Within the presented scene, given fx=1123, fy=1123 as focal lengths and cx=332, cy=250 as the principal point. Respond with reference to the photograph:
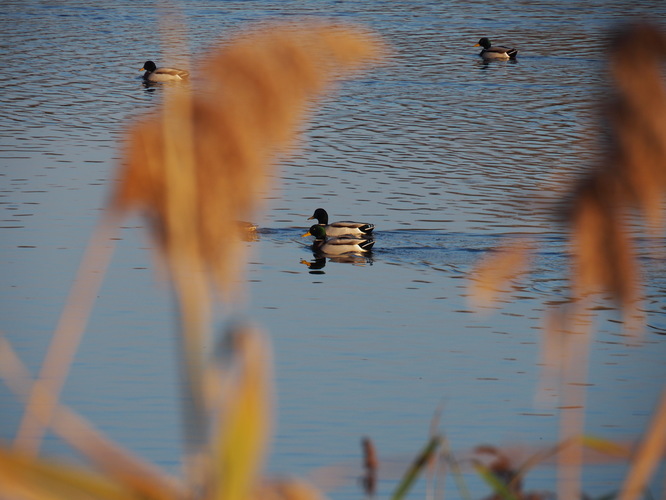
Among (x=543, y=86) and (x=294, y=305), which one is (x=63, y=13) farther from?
(x=294, y=305)

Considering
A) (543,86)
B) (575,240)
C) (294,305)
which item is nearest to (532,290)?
(294,305)

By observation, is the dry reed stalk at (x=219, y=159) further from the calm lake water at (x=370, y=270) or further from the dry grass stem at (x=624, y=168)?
the dry grass stem at (x=624, y=168)

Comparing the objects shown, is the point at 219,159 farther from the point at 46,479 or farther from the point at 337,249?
the point at 337,249

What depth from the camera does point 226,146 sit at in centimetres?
189

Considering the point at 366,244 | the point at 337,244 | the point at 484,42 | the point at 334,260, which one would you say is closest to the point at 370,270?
the point at 366,244

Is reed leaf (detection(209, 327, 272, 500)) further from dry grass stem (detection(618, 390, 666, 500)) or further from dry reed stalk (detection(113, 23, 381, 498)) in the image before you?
dry grass stem (detection(618, 390, 666, 500))

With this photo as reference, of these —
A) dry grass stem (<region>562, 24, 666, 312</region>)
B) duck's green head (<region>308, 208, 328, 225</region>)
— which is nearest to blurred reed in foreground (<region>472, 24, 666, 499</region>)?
dry grass stem (<region>562, 24, 666, 312</region>)

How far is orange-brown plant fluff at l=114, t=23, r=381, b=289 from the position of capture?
1.87 metres

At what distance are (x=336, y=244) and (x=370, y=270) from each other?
65 centimetres

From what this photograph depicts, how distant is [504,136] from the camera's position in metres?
23.3

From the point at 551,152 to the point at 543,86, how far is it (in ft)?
29.0

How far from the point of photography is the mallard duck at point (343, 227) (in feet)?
51.7

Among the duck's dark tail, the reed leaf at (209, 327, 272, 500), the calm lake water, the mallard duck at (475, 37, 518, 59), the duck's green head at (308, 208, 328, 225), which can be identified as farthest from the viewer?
the mallard duck at (475, 37, 518, 59)

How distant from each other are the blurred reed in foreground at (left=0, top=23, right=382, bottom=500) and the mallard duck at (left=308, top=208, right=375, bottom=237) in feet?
44.7
